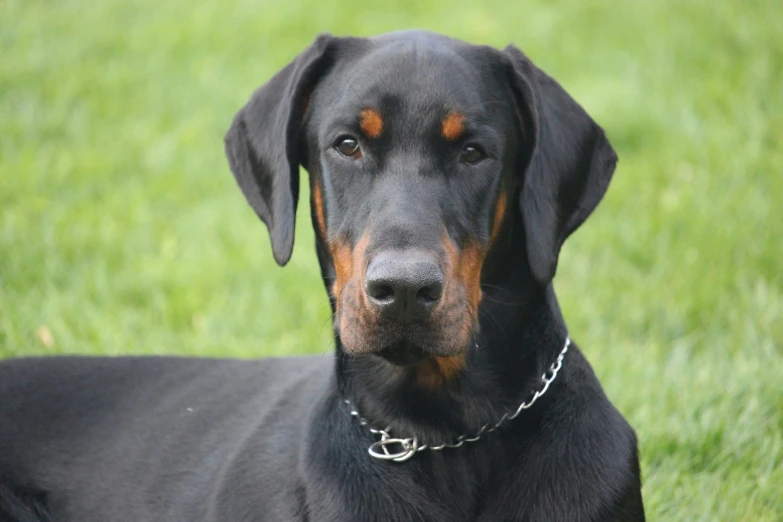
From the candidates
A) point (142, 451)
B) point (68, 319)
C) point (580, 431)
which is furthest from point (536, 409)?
point (68, 319)

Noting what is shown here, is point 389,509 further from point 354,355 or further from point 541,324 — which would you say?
point 541,324

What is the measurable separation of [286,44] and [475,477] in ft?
23.2

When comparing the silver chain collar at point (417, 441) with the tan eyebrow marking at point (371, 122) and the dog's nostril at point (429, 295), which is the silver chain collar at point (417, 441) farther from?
the tan eyebrow marking at point (371, 122)

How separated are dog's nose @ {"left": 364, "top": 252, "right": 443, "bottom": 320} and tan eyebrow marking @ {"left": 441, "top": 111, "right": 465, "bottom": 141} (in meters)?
0.47

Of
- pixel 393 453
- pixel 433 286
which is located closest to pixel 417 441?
pixel 393 453

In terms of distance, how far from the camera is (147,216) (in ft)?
23.0

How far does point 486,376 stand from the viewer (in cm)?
321

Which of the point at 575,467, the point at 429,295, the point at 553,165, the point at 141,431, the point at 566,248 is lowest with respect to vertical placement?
the point at 566,248

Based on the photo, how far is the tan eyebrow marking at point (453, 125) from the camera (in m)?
3.12

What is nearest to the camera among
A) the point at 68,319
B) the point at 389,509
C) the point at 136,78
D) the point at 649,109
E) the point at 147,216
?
the point at 389,509

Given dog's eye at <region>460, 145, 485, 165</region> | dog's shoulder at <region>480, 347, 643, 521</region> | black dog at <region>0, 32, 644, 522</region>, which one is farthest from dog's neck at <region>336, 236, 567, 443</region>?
dog's eye at <region>460, 145, 485, 165</region>

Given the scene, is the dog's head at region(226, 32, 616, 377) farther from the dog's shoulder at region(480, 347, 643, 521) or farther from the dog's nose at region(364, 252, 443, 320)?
the dog's shoulder at region(480, 347, 643, 521)

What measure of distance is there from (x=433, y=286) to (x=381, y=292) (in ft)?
0.47

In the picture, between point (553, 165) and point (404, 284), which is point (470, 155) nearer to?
point (553, 165)
